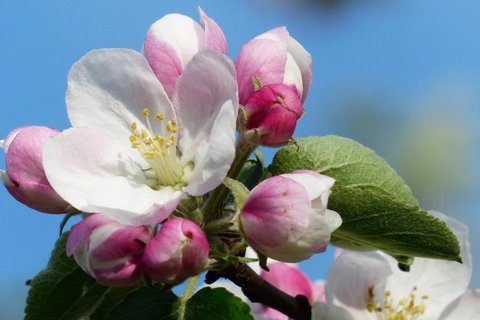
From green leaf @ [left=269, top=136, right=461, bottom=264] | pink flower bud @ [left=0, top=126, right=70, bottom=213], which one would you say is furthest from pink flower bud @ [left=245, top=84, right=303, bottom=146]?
pink flower bud @ [left=0, top=126, right=70, bottom=213]

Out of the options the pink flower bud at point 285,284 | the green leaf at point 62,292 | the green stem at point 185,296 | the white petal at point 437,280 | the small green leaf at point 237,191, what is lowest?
the pink flower bud at point 285,284

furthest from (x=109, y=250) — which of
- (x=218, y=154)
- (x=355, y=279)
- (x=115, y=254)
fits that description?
(x=355, y=279)

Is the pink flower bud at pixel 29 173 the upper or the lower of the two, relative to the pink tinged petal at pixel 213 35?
lower

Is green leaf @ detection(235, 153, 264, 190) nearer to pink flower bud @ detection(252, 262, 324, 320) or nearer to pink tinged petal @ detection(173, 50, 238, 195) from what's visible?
pink tinged petal @ detection(173, 50, 238, 195)

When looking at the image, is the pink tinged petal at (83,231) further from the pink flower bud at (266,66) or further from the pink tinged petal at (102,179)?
the pink flower bud at (266,66)

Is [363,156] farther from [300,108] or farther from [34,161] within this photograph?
[34,161]

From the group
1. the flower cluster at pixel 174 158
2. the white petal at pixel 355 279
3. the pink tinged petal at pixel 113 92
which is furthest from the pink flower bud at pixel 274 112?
the white petal at pixel 355 279

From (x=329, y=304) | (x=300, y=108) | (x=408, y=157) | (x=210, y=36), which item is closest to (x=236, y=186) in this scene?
(x=300, y=108)
